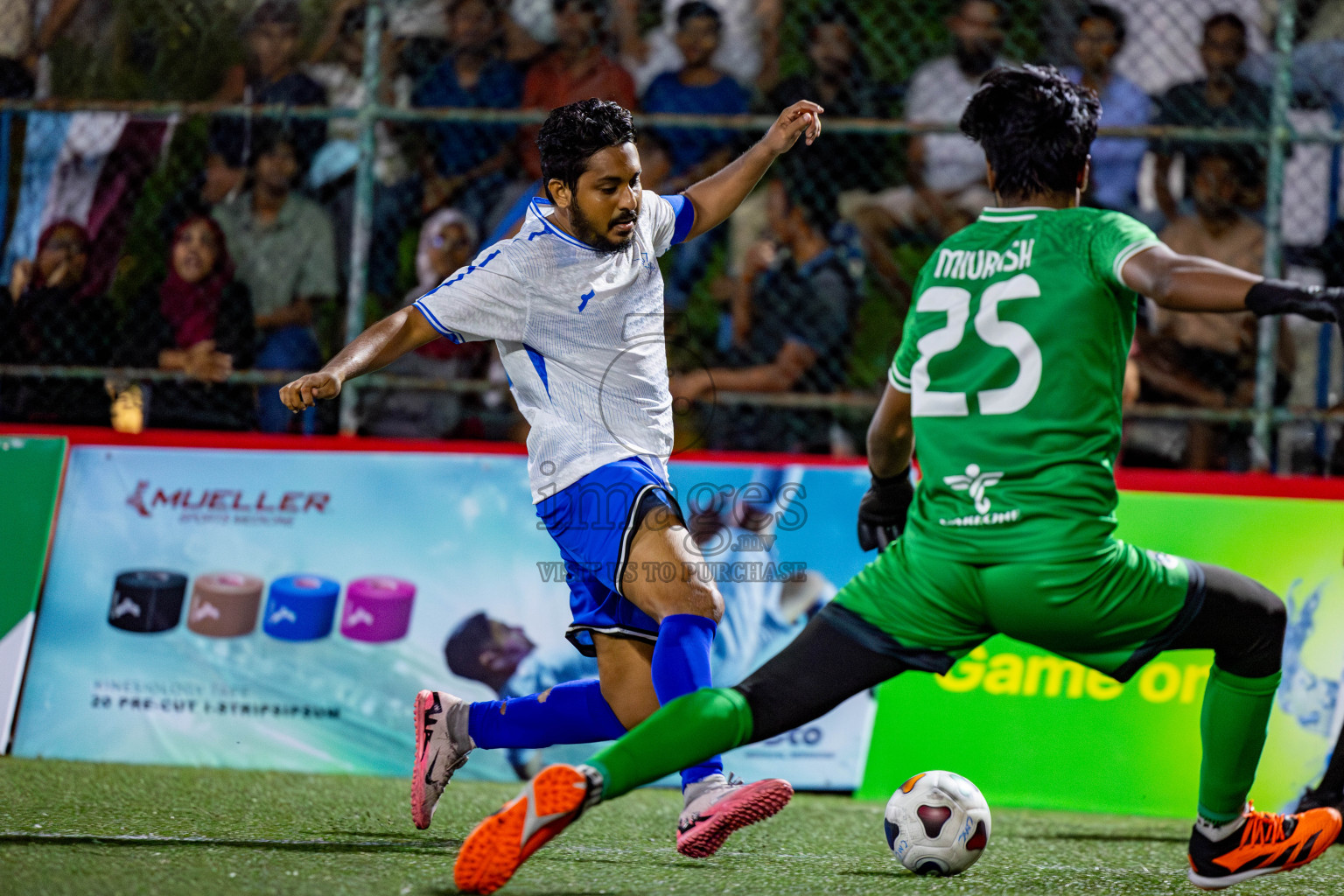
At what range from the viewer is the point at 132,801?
171 inches

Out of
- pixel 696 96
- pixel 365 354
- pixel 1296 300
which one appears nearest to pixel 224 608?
pixel 365 354

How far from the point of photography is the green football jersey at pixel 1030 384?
2.79 metres

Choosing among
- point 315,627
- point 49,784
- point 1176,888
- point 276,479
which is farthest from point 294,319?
point 1176,888

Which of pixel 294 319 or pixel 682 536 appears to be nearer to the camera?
pixel 682 536

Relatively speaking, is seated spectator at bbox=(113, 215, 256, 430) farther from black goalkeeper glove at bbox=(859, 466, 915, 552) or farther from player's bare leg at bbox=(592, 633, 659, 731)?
black goalkeeper glove at bbox=(859, 466, 915, 552)

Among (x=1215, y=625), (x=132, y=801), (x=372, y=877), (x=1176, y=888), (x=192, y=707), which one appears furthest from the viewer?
(x=192, y=707)

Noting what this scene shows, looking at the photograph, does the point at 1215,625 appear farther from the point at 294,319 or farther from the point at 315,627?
the point at 294,319

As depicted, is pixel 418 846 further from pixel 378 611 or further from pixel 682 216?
pixel 682 216

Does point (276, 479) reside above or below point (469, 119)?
below

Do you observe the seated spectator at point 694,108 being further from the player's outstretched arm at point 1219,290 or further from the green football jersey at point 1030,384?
the player's outstretched arm at point 1219,290

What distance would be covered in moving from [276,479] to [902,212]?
3042 mm

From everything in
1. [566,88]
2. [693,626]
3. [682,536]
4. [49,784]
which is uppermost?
[566,88]

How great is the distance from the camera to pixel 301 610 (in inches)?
213

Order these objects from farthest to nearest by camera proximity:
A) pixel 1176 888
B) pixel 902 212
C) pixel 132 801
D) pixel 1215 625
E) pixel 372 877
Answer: pixel 902 212 < pixel 132 801 < pixel 1176 888 < pixel 372 877 < pixel 1215 625
